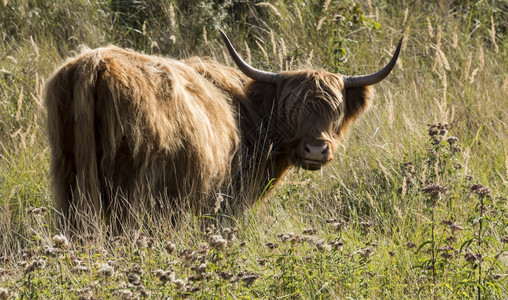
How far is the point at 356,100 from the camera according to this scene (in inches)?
241

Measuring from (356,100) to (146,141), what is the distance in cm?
218

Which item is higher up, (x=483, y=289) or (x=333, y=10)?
(x=333, y=10)

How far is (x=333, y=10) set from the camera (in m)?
8.37

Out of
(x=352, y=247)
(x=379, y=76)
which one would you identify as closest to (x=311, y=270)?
(x=352, y=247)

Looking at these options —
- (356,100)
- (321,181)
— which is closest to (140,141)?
(321,181)

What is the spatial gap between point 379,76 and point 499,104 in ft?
6.11

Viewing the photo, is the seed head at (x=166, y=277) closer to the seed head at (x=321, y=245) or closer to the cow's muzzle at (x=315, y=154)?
the seed head at (x=321, y=245)

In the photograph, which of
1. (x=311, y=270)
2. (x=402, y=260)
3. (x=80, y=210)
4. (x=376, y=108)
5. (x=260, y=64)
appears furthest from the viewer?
(x=260, y=64)

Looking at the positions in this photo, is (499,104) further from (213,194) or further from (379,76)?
(213,194)

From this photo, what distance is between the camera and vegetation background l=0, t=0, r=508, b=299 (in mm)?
3494

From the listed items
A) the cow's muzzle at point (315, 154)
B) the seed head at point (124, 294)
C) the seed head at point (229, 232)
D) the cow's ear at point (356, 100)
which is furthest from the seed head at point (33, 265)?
the cow's ear at point (356, 100)

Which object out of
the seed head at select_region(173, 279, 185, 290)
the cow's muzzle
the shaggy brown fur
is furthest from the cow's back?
the seed head at select_region(173, 279, 185, 290)

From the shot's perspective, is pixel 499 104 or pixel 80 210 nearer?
pixel 80 210

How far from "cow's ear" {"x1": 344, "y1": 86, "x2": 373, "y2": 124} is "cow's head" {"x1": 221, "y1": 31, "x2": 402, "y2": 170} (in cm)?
6
